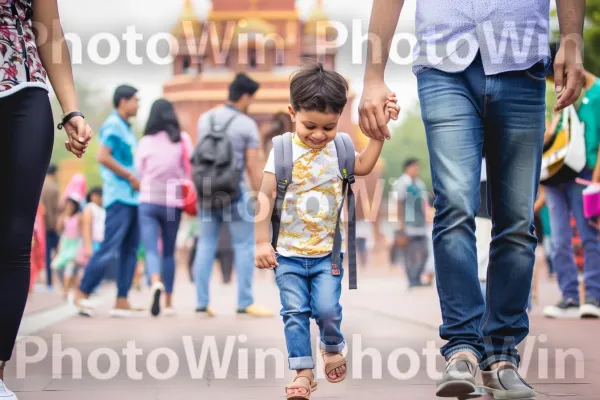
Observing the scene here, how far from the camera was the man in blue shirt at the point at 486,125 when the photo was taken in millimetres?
3904

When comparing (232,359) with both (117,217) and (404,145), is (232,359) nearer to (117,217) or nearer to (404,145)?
(117,217)

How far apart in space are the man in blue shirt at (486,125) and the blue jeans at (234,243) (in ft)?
16.4

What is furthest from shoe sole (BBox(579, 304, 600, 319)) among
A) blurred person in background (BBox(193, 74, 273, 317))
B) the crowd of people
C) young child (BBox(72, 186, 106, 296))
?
young child (BBox(72, 186, 106, 296))

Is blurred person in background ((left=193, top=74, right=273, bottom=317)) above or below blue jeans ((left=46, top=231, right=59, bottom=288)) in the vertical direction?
above

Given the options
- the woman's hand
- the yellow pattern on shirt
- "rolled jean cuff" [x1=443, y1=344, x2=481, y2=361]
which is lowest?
"rolled jean cuff" [x1=443, y1=344, x2=481, y2=361]

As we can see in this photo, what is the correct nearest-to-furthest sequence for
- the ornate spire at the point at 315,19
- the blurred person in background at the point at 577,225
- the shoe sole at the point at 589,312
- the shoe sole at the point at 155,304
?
1. the shoe sole at the point at 589,312
2. the blurred person in background at the point at 577,225
3. the shoe sole at the point at 155,304
4. the ornate spire at the point at 315,19

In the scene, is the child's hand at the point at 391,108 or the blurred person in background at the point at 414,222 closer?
the child's hand at the point at 391,108

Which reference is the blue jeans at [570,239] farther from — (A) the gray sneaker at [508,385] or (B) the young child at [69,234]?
(B) the young child at [69,234]

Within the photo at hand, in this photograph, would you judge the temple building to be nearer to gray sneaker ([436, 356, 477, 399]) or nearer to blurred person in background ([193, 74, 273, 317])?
blurred person in background ([193, 74, 273, 317])

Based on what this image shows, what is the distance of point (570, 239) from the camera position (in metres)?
8.55

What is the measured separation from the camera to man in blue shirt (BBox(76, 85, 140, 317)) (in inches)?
353

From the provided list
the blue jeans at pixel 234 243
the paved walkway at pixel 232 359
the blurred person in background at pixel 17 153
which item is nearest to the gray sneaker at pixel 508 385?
the paved walkway at pixel 232 359

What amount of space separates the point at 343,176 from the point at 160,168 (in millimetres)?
5227

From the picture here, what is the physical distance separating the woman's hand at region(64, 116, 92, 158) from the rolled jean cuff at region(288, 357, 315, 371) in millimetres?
1084
